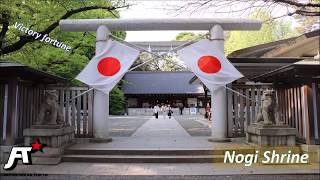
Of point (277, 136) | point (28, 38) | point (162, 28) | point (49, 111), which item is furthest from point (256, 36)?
point (49, 111)

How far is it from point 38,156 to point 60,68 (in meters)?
9.55

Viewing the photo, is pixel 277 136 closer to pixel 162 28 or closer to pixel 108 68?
pixel 162 28

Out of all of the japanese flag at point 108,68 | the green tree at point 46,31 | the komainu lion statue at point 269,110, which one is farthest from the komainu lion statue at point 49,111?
the komainu lion statue at point 269,110

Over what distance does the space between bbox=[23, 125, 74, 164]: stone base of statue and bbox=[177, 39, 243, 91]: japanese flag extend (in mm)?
5052

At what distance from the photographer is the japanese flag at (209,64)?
12.2m

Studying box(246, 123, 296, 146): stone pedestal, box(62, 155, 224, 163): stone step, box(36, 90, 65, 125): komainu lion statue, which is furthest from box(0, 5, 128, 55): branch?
box(246, 123, 296, 146): stone pedestal

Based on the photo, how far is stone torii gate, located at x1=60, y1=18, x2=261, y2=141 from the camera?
1280cm

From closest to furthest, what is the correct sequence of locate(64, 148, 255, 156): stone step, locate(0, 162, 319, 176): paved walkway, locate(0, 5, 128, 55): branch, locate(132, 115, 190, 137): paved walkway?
locate(0, 162, 319, 176): paved walkway
locate(64, 148, 255, 156): stone step
locate(132, 115, 190, 137): paved walkway
locate(0, 5, 128, 55): branch

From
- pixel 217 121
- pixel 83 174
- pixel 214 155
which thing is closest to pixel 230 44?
pixel 217 121

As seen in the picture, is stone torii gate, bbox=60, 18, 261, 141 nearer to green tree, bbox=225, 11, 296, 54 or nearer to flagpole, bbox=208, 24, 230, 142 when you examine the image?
flagpole, bbox=208, 24, 230, 142

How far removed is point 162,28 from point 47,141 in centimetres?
584

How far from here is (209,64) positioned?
1232 centimetres

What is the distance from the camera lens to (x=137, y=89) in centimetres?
5188

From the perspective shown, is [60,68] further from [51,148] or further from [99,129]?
[51,148]
